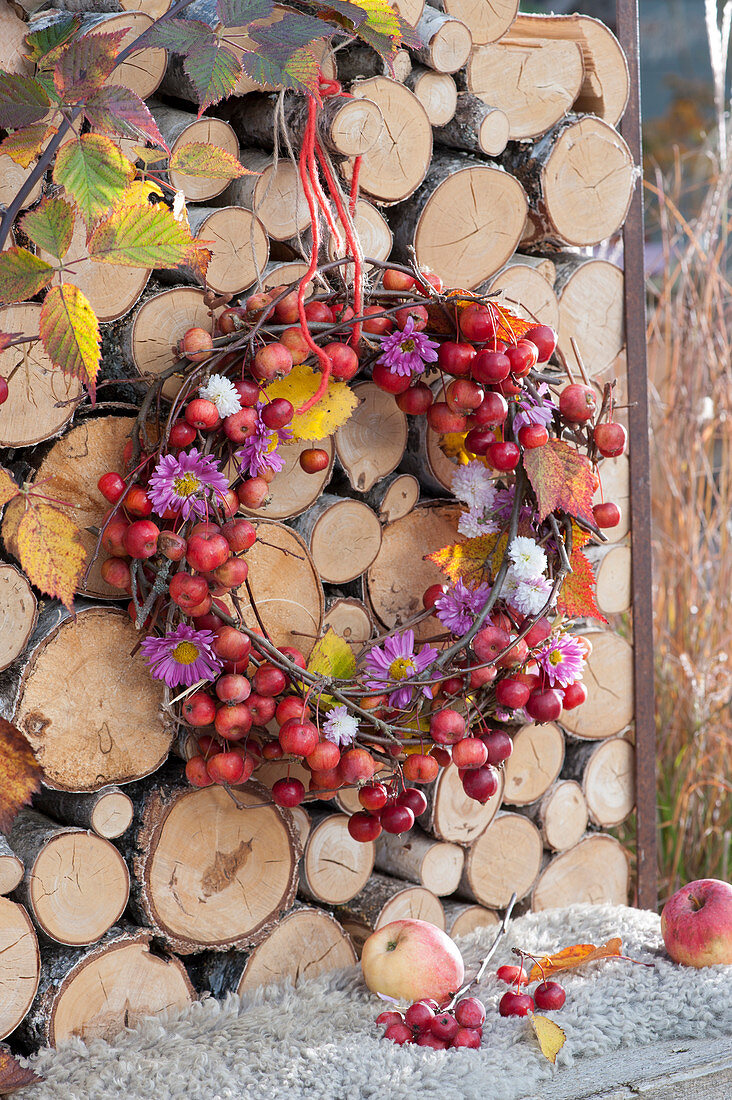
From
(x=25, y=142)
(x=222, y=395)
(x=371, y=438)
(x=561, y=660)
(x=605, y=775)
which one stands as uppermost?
(x=25, y=142)

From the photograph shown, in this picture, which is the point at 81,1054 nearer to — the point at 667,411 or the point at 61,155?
the point at 61,155

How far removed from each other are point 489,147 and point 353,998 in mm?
1014

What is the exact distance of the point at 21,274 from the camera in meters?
0.80

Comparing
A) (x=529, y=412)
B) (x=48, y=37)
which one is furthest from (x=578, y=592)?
(x=48, y=37)

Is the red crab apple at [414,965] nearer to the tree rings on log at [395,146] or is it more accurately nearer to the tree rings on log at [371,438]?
the tree rings on log at [371,438]

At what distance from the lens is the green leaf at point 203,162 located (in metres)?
0.88

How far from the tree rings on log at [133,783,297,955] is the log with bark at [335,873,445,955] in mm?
118

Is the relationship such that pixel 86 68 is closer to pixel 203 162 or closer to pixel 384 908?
pixel 203 162

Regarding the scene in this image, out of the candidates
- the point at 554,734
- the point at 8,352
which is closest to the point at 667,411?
the point at 554,734

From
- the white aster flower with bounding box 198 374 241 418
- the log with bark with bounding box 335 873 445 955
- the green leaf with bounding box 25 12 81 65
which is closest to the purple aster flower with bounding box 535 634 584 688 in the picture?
the log with bark with bounding box 335 873 445 955

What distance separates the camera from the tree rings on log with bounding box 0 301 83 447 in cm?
94

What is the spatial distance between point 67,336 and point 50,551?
0.18 metres

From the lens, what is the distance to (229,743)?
3.45 feet

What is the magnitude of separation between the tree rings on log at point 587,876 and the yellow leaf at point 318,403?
29.4 inches
